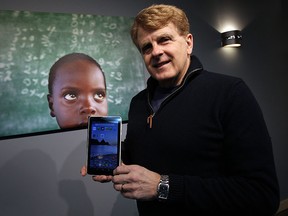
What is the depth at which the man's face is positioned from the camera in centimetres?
88

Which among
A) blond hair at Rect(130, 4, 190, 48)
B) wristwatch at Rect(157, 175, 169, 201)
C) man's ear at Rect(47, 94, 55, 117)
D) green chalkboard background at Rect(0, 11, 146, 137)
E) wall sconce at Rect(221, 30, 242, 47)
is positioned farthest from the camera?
wall sconce at Rect(221, 30, 242, 47)

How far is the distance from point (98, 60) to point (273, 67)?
231 cm

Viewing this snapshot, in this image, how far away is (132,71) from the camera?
184 cm

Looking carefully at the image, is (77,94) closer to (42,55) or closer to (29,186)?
(42,55)

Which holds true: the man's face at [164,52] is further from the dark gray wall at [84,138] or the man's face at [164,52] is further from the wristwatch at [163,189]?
the dark gray wall at [84,138]

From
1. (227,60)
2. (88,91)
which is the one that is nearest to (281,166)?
(227,60)

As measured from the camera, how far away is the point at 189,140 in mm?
787

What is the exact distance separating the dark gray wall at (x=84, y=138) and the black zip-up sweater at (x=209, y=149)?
83cm

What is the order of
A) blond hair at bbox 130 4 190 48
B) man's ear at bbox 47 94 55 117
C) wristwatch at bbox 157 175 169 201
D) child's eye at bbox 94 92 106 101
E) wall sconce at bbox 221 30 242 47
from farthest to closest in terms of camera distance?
wall sconce at bbox 221 30 242 47 → child's eye at bbox 94 92 106 101 → man's ear at bbox 47 94 55 117 → blond hair at bbox 130 4 190 48 → wristwatch at bbox 157 175 169 201

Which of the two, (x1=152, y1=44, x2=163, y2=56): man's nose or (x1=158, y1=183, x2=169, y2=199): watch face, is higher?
(x1=152, y1=44, x2=163, y2=56): man's nose

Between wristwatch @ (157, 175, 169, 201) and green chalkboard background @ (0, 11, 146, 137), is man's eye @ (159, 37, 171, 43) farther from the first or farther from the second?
green chalkboard background @ (0, 11, 146, 137)

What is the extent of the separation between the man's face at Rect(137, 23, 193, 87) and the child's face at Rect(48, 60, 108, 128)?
0.81 m

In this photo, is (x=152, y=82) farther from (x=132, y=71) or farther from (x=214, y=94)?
(x=132, y=71)

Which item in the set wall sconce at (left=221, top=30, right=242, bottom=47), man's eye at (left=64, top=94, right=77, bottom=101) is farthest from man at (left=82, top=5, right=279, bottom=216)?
wall sconce at (left=221, top=30, right=242, bottom=47)
